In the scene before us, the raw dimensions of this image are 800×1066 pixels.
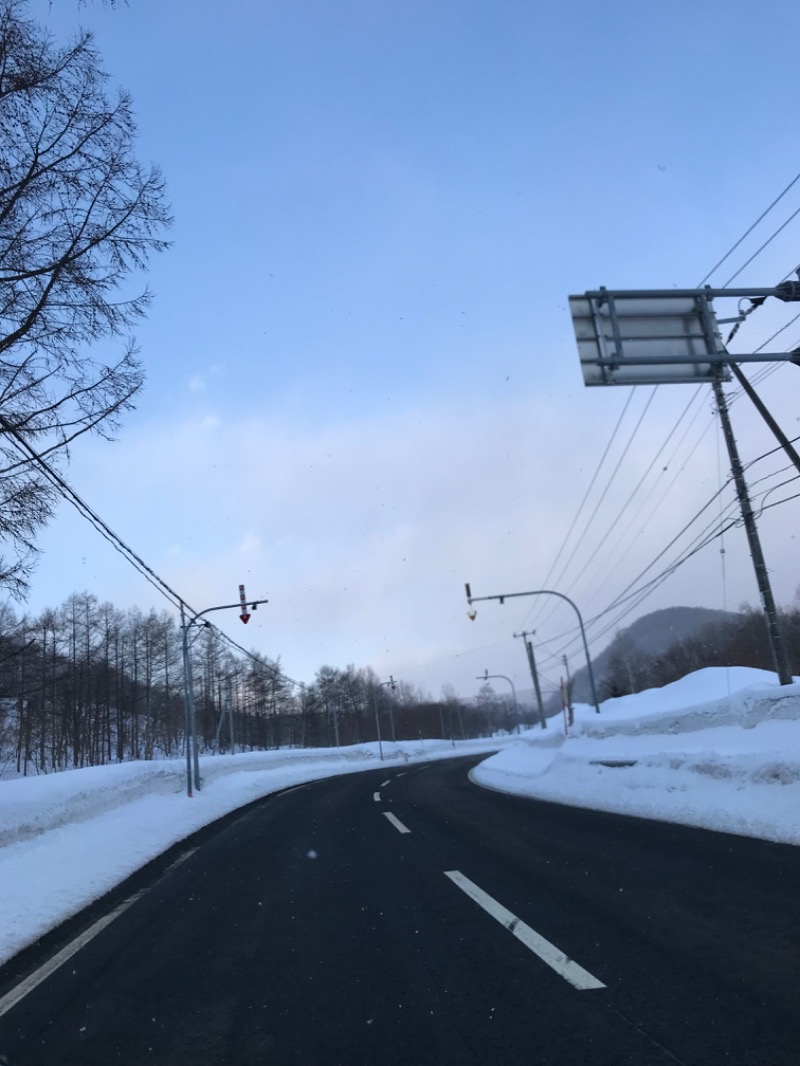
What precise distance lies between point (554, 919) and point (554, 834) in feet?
16.7

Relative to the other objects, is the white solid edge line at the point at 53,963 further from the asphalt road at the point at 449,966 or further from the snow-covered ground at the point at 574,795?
the snow-covered ground at the point at 574,795

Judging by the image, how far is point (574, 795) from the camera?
52.7 ft

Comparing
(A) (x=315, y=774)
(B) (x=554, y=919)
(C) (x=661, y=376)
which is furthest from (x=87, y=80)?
(A) (x=315, y=774)

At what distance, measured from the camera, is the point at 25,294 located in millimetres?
10406

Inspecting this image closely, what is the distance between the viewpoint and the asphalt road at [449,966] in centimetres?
386

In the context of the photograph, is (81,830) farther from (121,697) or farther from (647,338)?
(121,697)

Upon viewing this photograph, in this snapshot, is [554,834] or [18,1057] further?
[554,834]

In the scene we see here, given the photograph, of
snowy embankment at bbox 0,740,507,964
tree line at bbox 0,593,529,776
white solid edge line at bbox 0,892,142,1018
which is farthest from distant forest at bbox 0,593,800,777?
white solid edge line at bbox 0,892,142,1018

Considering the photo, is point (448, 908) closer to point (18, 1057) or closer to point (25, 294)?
point (18, 1057)

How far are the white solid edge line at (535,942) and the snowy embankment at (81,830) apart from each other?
4.28 metres

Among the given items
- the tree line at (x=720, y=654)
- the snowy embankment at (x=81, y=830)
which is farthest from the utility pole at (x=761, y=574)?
the tree line at (x=720, y=654)

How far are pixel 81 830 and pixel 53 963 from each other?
883 cm

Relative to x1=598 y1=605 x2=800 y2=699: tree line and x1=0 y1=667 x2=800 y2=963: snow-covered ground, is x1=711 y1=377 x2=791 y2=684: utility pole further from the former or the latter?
x1=598 y1=605 x2=800 y2=699: tree line

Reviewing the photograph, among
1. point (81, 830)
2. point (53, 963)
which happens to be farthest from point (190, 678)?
point (53, 963)
